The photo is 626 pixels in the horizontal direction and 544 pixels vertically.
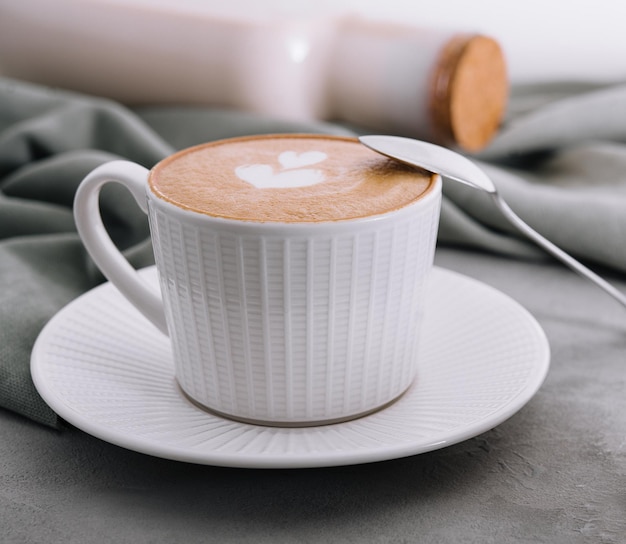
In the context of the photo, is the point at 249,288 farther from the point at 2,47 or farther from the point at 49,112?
the point at 2,47

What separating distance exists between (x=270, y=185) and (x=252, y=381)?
0.14 metres

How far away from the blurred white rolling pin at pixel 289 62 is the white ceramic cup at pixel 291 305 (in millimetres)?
554

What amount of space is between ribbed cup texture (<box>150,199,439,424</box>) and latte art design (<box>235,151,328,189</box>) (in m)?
0.07

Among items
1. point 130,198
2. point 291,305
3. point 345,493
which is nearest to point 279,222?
point 291,305

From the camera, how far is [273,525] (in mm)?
521

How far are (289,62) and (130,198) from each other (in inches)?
13.3

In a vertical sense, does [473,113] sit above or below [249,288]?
below

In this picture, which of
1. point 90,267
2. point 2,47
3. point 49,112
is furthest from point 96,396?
point 2,47

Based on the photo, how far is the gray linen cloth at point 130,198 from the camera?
0.80 meters

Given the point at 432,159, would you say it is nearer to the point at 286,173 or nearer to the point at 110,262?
the point at 286,173

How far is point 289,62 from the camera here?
1.14 metres

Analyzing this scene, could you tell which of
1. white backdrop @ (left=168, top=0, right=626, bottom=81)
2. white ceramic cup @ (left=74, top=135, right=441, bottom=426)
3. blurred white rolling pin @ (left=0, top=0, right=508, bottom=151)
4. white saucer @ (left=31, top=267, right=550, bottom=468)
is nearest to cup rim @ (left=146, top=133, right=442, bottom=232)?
white ceramic cup @ (left=74, top=135, right=441, bottom=426)

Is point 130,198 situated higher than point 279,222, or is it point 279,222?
point 279,222

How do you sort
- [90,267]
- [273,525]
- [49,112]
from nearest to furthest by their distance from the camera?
[273,525] < [90,267] < [49,112]
